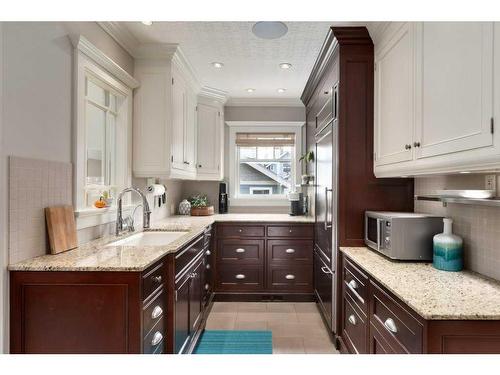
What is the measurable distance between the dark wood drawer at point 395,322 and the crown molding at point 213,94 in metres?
2.99

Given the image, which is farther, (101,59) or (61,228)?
(101,59)

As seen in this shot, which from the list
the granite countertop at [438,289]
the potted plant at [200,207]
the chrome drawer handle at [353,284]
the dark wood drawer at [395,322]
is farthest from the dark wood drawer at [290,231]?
the dark wood drawer at [395,322]

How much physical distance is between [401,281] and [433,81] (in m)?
0.98

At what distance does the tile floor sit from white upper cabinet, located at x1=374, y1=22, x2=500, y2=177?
148 cm

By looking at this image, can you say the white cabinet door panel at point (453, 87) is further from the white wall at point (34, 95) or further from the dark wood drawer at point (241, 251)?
the dark wood drawer at point (241, 251)

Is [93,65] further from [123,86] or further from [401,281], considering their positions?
[401,281]

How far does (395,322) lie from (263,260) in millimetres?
2171

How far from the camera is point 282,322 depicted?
295 centimetres

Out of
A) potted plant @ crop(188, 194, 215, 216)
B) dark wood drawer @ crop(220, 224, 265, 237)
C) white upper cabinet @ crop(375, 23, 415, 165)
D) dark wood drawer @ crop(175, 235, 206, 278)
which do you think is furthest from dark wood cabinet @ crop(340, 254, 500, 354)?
potted plant @ crop(188, 194, 215, 216)

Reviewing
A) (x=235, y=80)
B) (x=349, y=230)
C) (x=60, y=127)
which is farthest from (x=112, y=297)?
(x=235, y=80)

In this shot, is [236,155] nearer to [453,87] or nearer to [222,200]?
[222,200]

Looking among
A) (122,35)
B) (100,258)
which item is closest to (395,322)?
(100,258)

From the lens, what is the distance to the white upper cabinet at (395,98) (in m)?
1.75

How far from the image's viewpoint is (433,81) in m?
1.50
